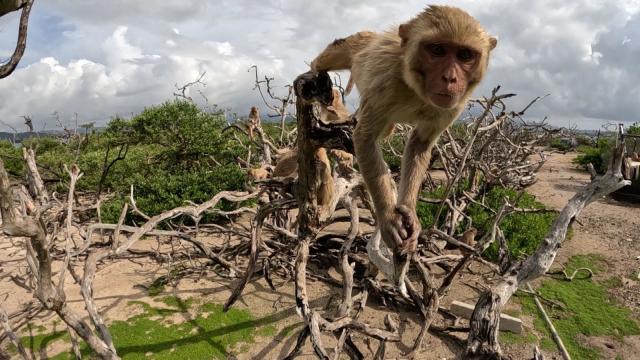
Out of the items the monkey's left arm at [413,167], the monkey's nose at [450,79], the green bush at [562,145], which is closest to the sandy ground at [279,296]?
the monkey's left arm at [413,167]

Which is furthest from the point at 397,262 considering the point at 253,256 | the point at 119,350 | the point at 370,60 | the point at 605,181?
the point at 119,350

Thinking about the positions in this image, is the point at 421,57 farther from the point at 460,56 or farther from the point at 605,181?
the point at 605,181

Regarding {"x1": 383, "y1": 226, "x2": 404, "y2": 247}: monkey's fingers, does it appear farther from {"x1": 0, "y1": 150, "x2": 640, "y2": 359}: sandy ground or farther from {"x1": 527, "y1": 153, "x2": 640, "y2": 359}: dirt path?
{"x1": 527, "y1": 153, "x2": 640, "y2": 359}: dirt path

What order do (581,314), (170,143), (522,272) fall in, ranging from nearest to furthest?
(522,272)
(581,314)
(170,143)

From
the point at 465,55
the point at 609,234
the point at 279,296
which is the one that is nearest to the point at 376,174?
the point at 465,55

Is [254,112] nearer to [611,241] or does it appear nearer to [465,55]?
[465,55]

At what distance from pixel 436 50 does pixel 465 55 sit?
200 mm

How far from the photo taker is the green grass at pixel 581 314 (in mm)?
5665

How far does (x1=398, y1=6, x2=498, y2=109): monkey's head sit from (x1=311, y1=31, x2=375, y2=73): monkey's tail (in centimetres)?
90

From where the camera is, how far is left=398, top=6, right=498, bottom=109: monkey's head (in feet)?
8.66

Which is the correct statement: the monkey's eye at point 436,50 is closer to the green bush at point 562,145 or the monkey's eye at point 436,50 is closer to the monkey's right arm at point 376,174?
the monkey's right arm at point 376,174

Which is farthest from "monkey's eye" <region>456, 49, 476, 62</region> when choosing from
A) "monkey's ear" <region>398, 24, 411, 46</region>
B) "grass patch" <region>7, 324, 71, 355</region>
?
"grass patch" <region>7, 324, 71, 355</region>

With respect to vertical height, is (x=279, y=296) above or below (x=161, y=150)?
below

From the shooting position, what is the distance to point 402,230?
272 centimetres
